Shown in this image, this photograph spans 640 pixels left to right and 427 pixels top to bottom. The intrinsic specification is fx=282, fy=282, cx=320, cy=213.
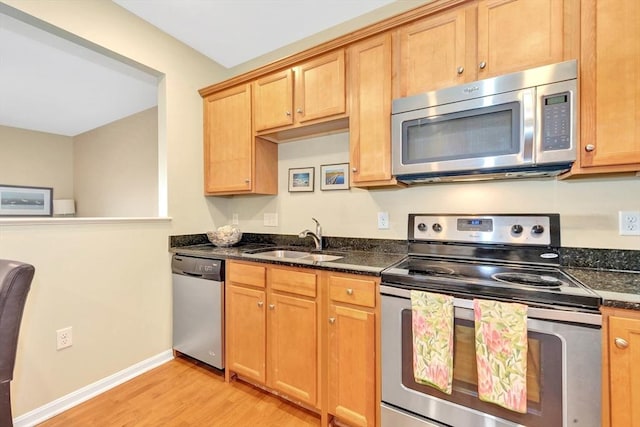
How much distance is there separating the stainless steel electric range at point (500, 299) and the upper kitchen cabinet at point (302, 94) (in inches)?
40.7

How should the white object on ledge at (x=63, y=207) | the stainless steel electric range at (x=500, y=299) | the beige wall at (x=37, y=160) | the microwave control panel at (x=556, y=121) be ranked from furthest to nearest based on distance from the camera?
the white object on ledge at (x=63, y=207) < the beige wall at (x=37, y=160) < the microwave control panel at (x=556, y=121) < the stainless steel electric range at (x=500, y=299)

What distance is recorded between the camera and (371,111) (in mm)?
1729

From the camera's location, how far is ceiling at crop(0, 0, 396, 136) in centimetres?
200

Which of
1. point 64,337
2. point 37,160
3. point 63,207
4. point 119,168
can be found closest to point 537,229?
point 64,337

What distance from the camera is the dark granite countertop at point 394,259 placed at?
1.05 m

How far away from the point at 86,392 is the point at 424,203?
2521 millimetres

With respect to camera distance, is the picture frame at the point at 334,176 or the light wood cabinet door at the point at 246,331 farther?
the picture frame at the point at 334,176

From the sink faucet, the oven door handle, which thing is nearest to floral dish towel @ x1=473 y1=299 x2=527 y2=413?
the oven door handle

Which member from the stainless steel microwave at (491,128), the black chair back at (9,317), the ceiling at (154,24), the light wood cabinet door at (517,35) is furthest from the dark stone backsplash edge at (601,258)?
the black chair back at (9,317)

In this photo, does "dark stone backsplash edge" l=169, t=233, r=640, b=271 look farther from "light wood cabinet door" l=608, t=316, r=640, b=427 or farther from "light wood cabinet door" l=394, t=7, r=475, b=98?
"light wood cabinet door" l=394, t=7, r=475, b=98

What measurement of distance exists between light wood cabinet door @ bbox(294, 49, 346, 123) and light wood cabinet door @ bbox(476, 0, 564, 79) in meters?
0.79

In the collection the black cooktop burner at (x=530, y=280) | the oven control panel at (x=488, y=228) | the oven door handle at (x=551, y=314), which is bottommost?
the oven door handle at (x=551, y=314)

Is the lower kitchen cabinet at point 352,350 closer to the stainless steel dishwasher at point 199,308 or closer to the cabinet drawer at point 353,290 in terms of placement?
the cabinet drawer at point 353,290

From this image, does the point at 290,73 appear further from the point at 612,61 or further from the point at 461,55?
the point at 612,61
